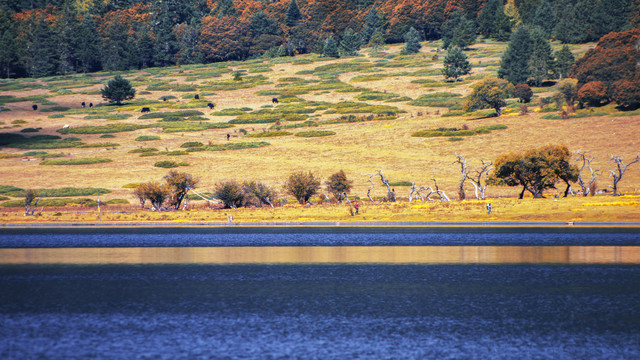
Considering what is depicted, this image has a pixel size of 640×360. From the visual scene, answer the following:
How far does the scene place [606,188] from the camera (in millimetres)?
59938

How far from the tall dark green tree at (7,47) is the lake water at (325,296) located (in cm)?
15387

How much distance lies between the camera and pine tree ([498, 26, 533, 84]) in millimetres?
128000

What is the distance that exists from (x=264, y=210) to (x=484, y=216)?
1938 cm

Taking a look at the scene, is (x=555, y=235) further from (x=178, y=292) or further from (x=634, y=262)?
(x=178, y=292)

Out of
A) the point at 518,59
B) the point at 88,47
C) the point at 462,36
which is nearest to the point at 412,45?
the point at 462,36

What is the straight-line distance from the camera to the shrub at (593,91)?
95.7 m

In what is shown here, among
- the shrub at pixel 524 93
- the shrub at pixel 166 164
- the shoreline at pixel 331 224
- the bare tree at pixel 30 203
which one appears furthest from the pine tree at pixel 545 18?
the bare tree at pixel 30 203

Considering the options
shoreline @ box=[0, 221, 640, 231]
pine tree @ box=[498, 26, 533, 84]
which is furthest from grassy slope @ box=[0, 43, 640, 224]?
pine tree @ box=[498, 26, 533, 84]

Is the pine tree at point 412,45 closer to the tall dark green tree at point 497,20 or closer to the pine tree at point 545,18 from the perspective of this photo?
the tall dark green tree at point 497,20

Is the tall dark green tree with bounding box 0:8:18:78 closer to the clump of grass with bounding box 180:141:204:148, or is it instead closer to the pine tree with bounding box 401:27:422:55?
the pine tree with bounding box 401:27:422:55

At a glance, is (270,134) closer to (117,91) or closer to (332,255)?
(117,91)

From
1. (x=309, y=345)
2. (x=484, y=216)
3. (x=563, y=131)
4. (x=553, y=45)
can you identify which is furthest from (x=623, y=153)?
(x=553, y=45)

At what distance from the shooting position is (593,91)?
315 ft

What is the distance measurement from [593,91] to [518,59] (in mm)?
35937
